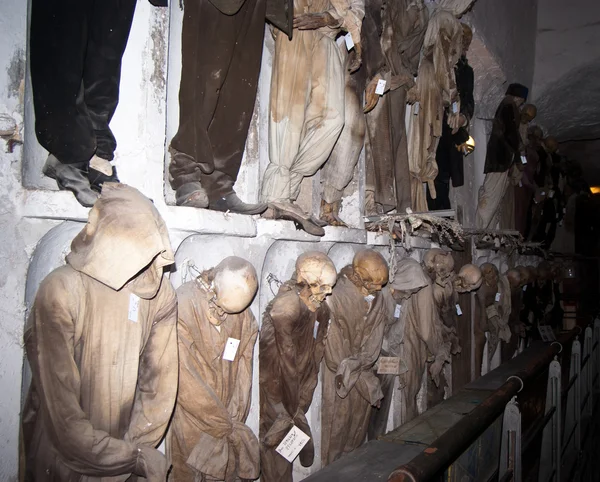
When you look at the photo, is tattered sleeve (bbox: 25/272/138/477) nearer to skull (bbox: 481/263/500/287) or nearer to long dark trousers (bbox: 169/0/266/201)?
long dark trousers (bbox: 169/0/266/201)

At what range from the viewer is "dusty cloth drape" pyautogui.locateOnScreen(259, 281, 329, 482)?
3.57 meters

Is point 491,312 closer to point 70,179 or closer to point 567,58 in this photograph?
point 567,58

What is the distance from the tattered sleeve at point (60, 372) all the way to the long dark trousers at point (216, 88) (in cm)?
106

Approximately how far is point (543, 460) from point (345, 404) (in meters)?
2.98

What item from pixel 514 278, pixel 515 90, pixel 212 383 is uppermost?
pixel 515 90

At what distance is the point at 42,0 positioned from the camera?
2.23 meters

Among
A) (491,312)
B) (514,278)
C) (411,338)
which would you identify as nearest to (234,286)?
(411,338)

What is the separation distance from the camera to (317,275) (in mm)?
3523

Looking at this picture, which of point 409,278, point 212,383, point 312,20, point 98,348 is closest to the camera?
point 98,348

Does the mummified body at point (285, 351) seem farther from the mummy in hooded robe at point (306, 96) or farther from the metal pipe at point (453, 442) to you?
the metal pipe at point (453, 442)

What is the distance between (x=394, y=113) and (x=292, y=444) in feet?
11.5

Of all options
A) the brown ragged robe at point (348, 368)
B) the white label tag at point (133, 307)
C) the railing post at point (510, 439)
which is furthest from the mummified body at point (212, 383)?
the railing post at point (510, 439)

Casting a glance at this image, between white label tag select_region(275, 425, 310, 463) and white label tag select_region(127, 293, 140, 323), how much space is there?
68.8 inches

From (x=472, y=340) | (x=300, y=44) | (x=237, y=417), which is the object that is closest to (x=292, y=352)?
(x=237, y=417)
